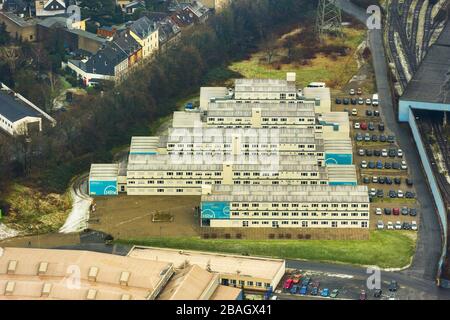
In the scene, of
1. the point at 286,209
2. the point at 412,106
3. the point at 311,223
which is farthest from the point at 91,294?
the point at 412,106

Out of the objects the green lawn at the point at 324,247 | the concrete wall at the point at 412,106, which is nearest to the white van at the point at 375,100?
the concrete wall at the point at 412,106

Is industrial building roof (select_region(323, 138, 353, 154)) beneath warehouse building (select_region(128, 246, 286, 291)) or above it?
above

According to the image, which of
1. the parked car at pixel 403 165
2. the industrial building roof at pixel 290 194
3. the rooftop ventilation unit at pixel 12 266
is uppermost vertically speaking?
the parked car at pixel 403 165

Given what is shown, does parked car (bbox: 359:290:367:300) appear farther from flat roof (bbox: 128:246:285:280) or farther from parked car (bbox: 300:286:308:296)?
flat roof (bbox: 128:246:285:280)

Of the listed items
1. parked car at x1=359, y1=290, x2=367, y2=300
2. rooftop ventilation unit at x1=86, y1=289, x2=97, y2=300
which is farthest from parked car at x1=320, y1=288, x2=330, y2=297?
rooftop ventilation unit at x1=86, y1=289, x2=97, y2=300

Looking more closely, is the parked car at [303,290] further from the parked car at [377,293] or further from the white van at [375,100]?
the white van at [375,100]

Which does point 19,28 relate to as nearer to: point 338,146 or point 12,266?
point 338,146
